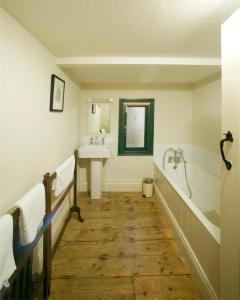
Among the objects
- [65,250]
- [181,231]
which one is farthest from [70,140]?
[181,231]

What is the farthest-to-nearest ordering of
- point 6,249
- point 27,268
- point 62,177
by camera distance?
point 62,177 → point 27,268 → point 6,249

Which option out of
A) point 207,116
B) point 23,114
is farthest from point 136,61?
point 207,116

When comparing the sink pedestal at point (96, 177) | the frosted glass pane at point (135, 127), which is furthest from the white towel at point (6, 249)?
the frosted glass pane at point (135, 127)

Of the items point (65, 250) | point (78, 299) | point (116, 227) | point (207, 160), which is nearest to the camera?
point (78, 299)

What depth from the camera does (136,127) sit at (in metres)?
4.00

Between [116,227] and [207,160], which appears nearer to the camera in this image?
[116,227]

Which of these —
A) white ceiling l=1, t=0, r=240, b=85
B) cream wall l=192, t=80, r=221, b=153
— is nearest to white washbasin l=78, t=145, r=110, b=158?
white ceiling l=1, t=0, r=240, b=85

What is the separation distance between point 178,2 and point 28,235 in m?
1.78

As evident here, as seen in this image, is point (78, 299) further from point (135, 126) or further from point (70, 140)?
point (135, 126)

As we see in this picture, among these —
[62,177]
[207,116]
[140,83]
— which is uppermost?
[140,83]

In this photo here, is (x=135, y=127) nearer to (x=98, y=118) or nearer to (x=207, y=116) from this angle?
(x=98, y=118)

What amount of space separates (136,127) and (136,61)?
1858 mm

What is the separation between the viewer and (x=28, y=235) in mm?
1197

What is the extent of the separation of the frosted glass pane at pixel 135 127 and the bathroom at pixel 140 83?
2.47ft
